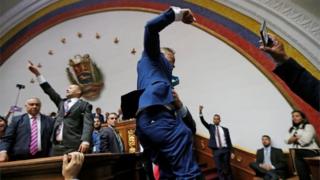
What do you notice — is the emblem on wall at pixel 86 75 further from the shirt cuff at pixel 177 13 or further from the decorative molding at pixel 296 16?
the shirt cuff at pixel 177 13

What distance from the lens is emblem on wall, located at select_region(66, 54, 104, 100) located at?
316 inches

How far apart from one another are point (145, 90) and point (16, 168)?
73 cm

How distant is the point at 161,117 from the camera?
1.78 metres

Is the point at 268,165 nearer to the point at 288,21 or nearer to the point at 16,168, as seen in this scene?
the point at 288,21

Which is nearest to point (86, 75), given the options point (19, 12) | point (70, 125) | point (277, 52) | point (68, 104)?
point (19, 12)

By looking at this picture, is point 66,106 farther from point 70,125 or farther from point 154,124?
point 154,124

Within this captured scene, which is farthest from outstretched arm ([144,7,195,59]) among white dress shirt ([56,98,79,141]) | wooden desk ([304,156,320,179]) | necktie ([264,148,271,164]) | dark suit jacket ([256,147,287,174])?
necktie ([264,148,271,164])

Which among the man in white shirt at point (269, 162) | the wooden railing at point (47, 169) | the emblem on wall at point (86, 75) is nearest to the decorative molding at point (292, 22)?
the man in white shirt at point (269, 162)

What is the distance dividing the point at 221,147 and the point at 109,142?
7.91ft

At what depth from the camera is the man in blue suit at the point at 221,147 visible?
5754 millimetres

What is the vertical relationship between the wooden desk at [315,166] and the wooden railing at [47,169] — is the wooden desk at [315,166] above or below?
below

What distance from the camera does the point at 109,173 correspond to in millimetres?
2424

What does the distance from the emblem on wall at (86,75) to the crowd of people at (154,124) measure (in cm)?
348

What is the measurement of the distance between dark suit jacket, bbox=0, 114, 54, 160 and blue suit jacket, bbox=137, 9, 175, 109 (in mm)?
1563
